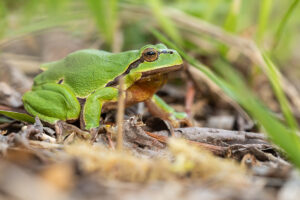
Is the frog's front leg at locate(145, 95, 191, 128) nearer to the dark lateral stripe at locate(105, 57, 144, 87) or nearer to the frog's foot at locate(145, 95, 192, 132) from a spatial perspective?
the frog's foot at locate(145, 95, 192, 132)

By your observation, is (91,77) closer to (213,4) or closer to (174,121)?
(174,121)

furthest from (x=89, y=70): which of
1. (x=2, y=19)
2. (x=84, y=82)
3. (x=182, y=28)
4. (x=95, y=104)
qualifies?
(x=182, y=28)

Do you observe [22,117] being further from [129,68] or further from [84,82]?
[129,68]

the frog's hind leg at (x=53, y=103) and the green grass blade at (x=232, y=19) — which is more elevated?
the green grass blade at (x=232, y=19)

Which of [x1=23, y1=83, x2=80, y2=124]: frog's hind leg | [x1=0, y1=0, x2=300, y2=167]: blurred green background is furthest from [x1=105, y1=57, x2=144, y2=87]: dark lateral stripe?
[x1=0, y1=0, x2=300, y2=167]: blurred green background

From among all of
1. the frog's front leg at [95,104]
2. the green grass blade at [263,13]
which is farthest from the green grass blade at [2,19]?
the green grass blade at [263,13]

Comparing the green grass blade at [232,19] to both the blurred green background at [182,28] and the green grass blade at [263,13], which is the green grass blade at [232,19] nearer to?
the blurred green background at [182,28]

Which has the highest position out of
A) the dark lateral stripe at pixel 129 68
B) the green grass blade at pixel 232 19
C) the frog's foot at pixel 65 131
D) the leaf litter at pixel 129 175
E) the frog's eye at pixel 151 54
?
the green grass blade at pixel 232 19
